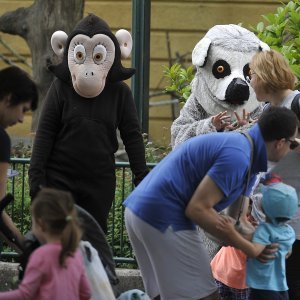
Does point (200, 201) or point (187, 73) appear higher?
point (187, 73)

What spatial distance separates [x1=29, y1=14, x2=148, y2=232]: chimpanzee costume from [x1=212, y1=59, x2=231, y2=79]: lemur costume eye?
29.6 inches

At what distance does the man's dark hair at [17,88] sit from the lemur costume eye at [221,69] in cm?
213

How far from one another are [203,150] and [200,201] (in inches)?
10.6

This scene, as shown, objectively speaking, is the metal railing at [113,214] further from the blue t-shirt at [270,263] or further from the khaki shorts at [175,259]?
the khaki shorts at [175,259]

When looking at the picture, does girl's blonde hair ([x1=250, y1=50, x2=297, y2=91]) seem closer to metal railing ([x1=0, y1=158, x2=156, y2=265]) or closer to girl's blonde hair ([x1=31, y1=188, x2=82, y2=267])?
girl's blonde hair ([x1=31, y1=188, x2=82, y2=267])

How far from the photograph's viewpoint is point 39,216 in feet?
18.9

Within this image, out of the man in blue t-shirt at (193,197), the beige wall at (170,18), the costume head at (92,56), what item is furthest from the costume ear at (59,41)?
the beige wall at (170,18)

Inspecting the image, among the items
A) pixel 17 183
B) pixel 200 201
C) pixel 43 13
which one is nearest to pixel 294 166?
pixel 200 201

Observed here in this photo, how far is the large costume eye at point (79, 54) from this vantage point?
25.5 feet

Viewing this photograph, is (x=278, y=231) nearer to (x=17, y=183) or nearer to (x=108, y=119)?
(x=108, y=119)

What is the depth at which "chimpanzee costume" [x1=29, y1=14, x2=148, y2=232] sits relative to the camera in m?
7.46

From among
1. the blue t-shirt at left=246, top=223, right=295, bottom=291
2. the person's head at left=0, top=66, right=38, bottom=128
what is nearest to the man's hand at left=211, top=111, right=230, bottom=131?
the blue t-shirt at left=246, top=223, right=295, bottom=291

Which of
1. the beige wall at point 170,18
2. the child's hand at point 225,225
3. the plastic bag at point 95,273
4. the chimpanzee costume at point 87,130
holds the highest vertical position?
the beige wall at point 170,18

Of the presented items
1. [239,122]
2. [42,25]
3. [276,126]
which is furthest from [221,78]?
[42,25]
